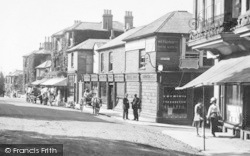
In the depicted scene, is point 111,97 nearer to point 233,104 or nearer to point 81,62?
point 81,62

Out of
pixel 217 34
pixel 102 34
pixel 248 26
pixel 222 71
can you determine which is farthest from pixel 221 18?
pixel 102 34

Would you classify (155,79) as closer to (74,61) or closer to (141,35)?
(141,35)

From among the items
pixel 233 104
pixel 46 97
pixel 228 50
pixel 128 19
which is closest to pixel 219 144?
pixel 233 104

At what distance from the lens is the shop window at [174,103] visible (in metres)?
25.1

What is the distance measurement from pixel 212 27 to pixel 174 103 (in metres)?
9.74

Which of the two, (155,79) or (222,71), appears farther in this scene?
(155,79)

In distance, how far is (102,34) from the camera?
50031 mm

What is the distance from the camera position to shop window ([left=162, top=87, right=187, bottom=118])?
25.1 meters

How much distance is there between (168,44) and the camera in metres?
25.6

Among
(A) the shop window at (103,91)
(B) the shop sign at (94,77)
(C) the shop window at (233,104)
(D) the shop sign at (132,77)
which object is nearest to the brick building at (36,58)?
(B) the shop sign at (94,77)

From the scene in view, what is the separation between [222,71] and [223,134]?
310 cm

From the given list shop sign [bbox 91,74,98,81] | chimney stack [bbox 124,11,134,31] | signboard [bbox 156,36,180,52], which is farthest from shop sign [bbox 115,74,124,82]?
chimney stack [bbox 124,11,134,31]

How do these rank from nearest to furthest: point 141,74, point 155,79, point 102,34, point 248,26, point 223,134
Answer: point 248,26
point 223,134
point 155,79
point 141,74
point 102,34

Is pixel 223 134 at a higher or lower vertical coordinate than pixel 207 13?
lower
